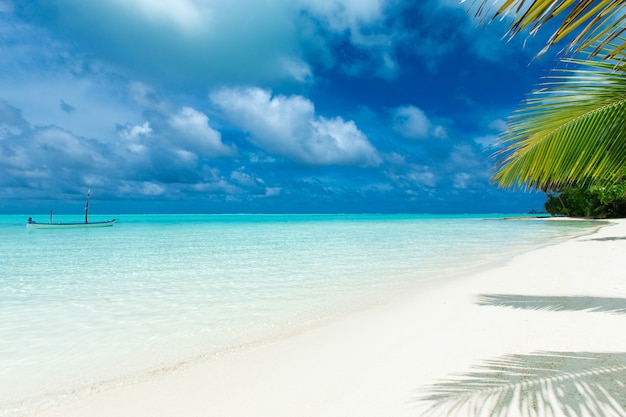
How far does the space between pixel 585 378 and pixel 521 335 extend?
1202 millimetres

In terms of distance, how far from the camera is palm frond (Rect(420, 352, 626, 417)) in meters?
2.32

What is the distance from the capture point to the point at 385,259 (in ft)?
39.8

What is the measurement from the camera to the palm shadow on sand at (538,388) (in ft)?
7.62

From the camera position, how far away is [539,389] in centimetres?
260

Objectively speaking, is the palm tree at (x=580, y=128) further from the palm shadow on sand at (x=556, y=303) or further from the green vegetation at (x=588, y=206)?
the green vegetation at (x=588, y=206)

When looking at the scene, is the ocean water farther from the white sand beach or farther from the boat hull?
the boat hull

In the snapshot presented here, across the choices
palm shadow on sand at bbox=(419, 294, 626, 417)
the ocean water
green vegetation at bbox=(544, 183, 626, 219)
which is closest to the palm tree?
palm shadow on sand at bbox=(419, 294, 626, 417)

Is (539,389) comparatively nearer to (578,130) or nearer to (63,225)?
(578,130)

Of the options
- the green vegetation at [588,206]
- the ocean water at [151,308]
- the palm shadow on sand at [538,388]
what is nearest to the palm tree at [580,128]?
Answer: the palm shadow on sand at [538,388]

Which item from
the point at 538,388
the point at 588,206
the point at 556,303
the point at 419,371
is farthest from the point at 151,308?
the point at 588,206

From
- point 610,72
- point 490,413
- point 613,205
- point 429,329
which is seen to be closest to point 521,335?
point 429,329

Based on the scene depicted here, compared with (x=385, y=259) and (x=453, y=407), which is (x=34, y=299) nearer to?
(x=453, y=407)

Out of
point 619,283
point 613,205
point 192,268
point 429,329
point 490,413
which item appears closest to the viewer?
point 490,413

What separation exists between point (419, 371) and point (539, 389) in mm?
887
